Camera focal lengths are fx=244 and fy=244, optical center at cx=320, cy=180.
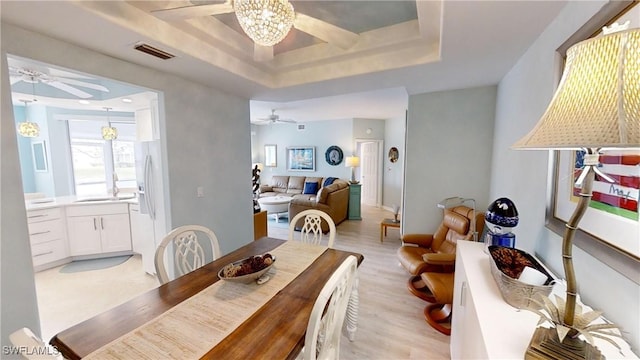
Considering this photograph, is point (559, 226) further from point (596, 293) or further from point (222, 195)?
point (222, 195)

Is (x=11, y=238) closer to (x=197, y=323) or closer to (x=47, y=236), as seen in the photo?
(x=197, y=323)

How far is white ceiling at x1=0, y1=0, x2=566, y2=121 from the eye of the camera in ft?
4.75

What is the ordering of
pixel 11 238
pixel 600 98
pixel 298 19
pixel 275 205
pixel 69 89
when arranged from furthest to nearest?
pixel 275 205, pixel 69 89, pixel 11 238, pixel 298 19, pixel 600 98

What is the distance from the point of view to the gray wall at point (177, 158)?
1.53m

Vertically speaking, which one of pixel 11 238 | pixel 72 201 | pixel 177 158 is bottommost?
pixel 72 201

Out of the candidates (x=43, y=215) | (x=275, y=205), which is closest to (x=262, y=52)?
(x=43, y=215)

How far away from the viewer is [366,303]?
2.60m

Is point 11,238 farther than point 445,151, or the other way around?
point 445,151

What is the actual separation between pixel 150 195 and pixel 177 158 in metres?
0.64

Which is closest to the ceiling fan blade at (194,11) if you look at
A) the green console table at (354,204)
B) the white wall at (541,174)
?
the white wall at (541,174)

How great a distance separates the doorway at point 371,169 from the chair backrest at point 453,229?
4113 millimetres

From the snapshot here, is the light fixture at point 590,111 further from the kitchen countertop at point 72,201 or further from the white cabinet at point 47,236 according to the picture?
the white cabinet at point 47,236

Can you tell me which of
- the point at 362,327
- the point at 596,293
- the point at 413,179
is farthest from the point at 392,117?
the point at 596,293

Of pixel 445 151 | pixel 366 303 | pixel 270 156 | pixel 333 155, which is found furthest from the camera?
pixel 270 156
